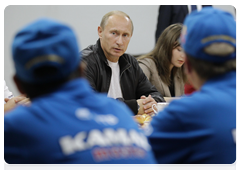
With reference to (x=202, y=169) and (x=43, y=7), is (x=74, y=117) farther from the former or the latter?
(x=43, y=7)

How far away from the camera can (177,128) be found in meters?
1.01

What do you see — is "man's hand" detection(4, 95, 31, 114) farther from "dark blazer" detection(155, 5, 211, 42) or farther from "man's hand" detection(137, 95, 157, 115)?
"dark blazer" detection(155, 5, 211, 42)

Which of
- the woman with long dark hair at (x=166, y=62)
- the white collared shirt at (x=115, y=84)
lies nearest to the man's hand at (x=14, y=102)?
the white collared shirt at (x=115, y=84)

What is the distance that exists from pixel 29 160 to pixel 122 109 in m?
0.29

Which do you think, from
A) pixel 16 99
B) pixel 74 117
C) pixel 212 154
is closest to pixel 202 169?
pixel 212 154

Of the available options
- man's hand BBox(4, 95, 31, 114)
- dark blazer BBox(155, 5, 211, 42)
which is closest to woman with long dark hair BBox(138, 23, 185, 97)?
dark blazer BBox(155, 5, 211, 42)

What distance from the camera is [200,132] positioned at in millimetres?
977

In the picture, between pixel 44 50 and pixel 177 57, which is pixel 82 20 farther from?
pixel 44 50

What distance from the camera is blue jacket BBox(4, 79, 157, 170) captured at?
0.79 metres

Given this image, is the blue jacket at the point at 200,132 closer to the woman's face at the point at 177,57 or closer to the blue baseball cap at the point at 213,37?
the blue baseball cap at the point at 213,37

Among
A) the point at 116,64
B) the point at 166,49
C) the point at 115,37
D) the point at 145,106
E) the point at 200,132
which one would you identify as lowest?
the point at 145,106

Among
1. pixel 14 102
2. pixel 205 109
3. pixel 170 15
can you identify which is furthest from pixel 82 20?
pixel 205 109

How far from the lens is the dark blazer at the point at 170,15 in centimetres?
417

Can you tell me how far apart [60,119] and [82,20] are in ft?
12.6
